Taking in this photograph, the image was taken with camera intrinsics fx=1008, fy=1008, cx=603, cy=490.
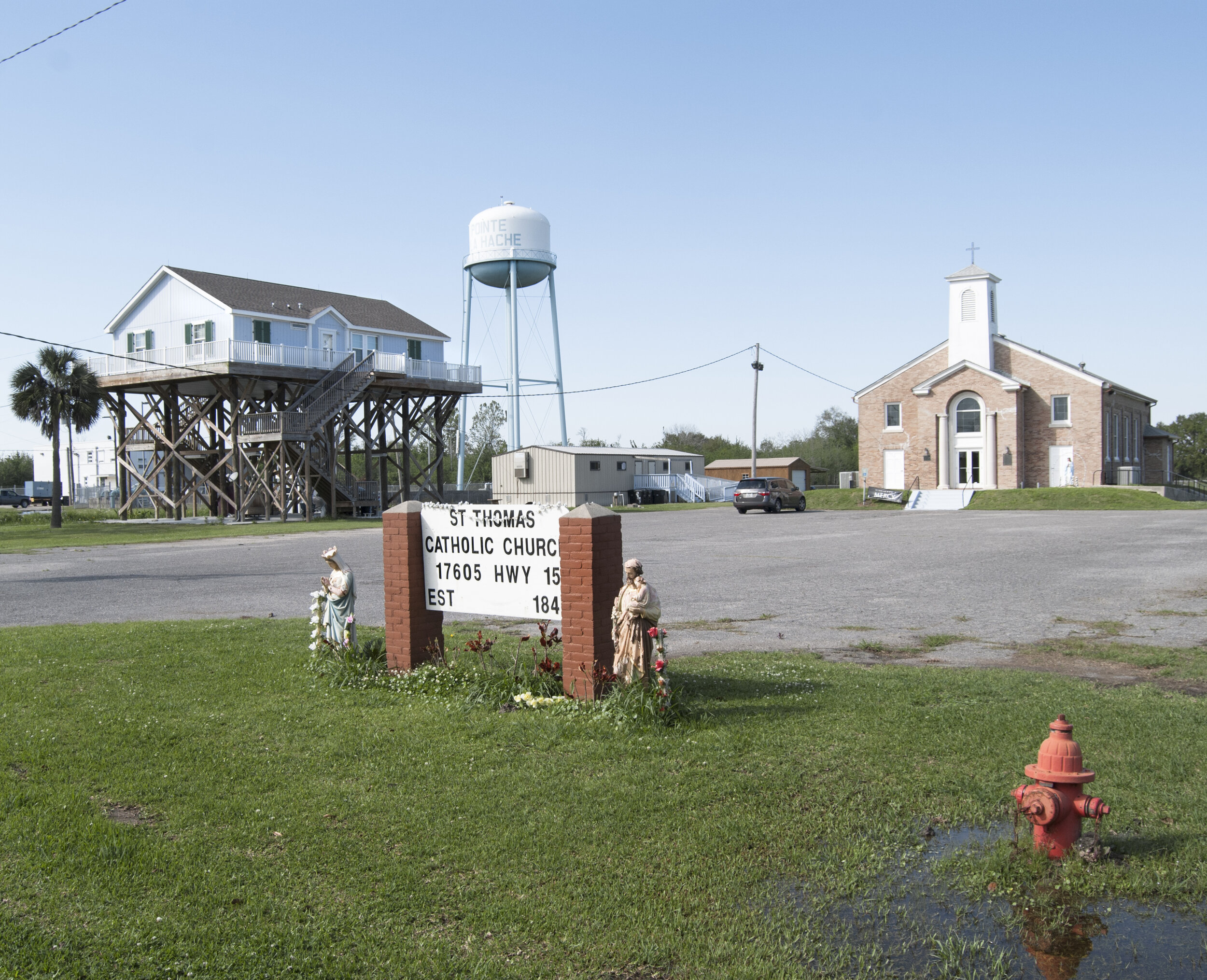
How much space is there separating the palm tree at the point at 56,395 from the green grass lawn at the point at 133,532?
10.7 ft

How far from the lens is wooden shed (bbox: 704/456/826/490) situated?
2997 inches

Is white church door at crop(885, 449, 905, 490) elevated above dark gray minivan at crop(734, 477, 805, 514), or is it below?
above

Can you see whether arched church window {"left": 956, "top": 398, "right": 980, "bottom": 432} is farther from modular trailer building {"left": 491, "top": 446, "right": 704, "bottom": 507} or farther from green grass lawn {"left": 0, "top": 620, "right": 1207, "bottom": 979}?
green grass lawn {"left": 0, "top": 620, "right": 1207, "bottom": 979}

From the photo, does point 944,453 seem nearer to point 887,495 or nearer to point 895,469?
point 895,469

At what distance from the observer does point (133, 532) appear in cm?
3706

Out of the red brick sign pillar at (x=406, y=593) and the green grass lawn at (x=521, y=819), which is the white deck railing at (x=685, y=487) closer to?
the red brick sign pillar at (x=406, y=593)

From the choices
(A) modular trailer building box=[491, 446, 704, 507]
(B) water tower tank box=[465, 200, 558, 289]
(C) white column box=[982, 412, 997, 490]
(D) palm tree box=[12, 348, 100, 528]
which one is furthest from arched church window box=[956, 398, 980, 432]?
(D) palm tree box=[12, 348, 100, 528]

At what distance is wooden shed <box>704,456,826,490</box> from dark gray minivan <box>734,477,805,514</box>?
88.6 ft

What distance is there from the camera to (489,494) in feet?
188

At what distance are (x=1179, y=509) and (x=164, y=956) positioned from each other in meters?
44.4

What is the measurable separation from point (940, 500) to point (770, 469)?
27.5 metres

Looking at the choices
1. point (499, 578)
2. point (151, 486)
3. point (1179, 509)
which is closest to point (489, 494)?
point (151, 486)

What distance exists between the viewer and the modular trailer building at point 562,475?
178ft

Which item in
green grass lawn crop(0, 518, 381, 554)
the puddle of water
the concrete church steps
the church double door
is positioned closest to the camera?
the puddle of water
